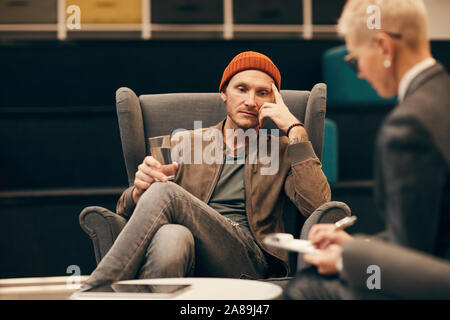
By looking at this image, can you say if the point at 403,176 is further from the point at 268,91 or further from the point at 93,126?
the point at 93,126

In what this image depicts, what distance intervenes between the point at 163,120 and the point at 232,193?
0.52m

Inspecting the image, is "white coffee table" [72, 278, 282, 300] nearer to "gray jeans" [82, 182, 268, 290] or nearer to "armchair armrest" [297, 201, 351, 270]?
"gray jeans" [82, 182, 268, 290]

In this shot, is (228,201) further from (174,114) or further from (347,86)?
(347,86)

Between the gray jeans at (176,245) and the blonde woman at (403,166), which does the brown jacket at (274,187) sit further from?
the blonde woman at (403,166)

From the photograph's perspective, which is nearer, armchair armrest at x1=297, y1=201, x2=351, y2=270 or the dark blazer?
the dark blazer

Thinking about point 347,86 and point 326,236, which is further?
point 347,86

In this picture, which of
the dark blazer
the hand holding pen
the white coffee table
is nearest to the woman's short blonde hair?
the dark blazer

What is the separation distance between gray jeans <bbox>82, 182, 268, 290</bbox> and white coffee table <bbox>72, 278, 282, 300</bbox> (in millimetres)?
91

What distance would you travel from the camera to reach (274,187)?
1.98m

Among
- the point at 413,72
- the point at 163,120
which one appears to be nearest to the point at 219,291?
the point at 413,72

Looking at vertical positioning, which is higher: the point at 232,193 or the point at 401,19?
the point at 401,19

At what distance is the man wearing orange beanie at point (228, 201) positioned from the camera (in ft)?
5.03

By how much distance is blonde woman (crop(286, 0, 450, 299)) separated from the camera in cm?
91

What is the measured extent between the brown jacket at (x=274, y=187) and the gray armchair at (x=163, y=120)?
0.30 ft
